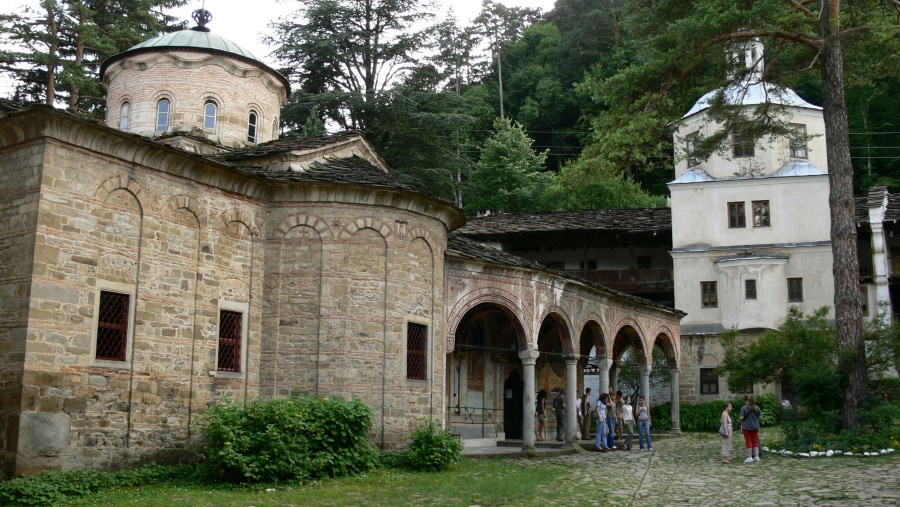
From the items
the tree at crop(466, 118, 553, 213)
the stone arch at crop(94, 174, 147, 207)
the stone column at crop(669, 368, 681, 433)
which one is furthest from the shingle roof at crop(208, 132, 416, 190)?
the tree at crop(466, 118, 553, 213)

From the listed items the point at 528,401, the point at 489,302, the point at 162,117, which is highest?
the point at 162,117

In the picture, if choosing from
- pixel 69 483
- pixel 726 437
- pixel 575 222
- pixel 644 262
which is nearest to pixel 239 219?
pixel 69 483

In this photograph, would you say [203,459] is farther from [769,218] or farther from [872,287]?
[872,287]

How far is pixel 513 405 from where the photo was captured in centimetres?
2403

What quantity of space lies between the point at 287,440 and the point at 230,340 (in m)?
2.67

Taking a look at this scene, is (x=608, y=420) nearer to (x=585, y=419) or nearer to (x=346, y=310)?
(x=585, y=419)

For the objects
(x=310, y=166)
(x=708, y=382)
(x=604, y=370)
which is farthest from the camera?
(x=708, y=382)

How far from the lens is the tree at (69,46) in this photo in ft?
107

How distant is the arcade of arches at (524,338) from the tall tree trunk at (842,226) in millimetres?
5733

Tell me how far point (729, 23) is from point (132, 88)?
13074mm

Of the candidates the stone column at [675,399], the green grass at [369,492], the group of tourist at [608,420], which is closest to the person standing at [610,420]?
the group of tourist at [608,420]

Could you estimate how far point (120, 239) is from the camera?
1296 cm

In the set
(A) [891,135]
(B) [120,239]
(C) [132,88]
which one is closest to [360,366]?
(B) [120,239]

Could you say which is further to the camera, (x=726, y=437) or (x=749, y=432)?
(x=726, y=437)
